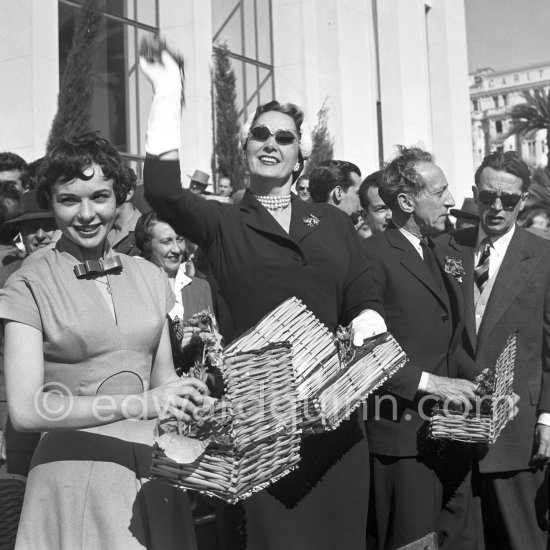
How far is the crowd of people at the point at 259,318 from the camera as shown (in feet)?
8.77

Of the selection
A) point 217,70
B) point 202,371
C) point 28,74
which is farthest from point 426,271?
point 217,70

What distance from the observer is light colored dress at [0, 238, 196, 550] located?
2.66m

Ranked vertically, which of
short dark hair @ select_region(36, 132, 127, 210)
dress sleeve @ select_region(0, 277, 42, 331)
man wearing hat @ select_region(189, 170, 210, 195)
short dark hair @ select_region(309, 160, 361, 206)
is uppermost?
man wearing hat @ select_region(189, 170, 210, 195)

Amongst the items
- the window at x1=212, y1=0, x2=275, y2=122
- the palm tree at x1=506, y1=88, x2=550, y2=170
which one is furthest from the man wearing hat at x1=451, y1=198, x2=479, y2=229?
the palm tree at x1=506, y1=88, x2=550, y2=170

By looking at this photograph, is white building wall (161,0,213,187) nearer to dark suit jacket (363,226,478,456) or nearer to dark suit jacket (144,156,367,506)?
dark suit jacket (363,226,478,456)

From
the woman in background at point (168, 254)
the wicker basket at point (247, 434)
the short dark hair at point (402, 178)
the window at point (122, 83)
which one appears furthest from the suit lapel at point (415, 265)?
the window at point (122, 83)

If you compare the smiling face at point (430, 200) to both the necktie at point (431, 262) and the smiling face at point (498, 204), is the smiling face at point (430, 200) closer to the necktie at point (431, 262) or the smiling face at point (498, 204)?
the necktie at point (431, 262)

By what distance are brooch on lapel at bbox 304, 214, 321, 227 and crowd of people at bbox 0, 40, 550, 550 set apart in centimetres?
3

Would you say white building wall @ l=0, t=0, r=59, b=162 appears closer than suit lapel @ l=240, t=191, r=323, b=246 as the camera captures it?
No

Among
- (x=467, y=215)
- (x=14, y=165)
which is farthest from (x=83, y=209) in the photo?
(x=467, y=215)

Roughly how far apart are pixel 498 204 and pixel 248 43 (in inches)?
512

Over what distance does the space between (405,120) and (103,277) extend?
1819 cm

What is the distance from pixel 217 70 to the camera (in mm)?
14039

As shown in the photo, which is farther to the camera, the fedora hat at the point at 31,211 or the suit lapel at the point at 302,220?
the fedora hat at the point at 31,211
